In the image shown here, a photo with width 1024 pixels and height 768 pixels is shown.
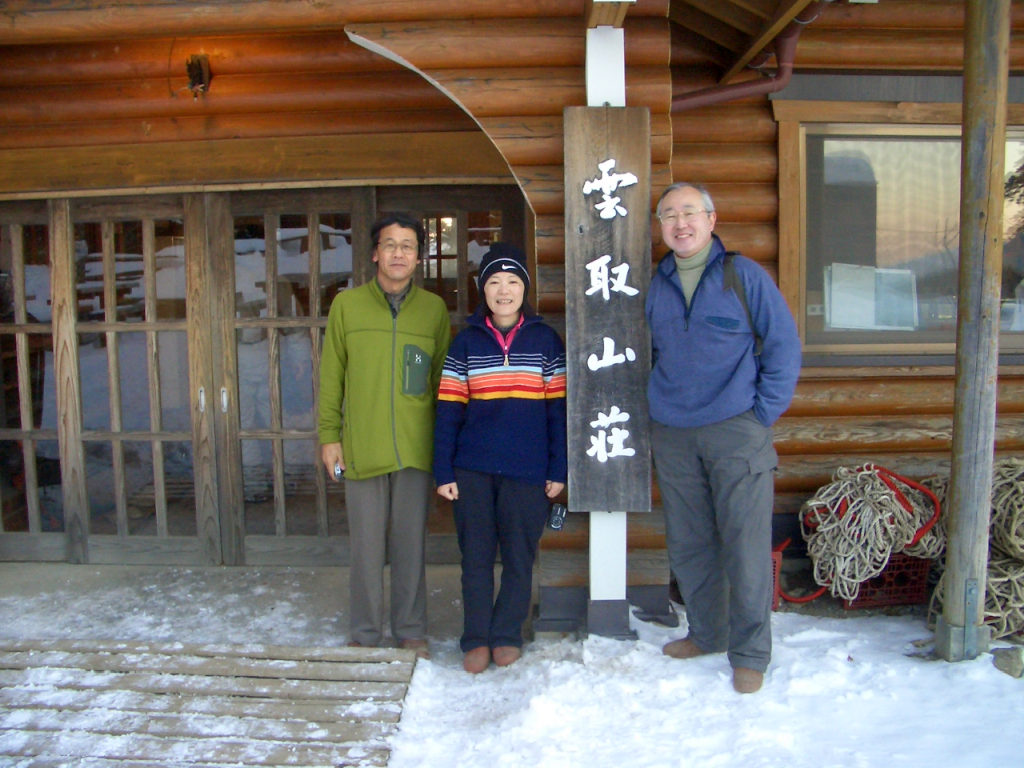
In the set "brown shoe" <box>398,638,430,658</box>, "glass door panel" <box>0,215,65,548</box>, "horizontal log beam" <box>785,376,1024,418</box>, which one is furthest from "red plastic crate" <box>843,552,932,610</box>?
"glass door panel" <box>0,215,65,548</box>

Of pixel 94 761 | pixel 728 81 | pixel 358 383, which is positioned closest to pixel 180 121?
pixel 358 383

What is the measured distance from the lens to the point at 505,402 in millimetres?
2926

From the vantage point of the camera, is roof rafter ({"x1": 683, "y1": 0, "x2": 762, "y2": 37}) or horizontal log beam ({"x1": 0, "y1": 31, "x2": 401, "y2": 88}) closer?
roof rafter ({"x1": 683, "y1": 0, "x2": 762, "y2": 37})

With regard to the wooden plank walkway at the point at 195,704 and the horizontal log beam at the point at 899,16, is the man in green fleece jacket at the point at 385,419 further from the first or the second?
the horizontal log beam at the point at 899,16

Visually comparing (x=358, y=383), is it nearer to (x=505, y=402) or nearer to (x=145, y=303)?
(x=505, y=402)

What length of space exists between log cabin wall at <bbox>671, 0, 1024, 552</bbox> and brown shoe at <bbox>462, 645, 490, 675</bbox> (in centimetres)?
178

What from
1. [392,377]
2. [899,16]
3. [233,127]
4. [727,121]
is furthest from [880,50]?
[233,127]

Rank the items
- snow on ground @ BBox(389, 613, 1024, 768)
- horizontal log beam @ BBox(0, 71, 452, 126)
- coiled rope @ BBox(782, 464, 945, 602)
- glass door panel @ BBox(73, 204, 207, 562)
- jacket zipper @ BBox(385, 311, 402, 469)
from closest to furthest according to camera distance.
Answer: snow on ground @ BBox(389, 613, 1024, 768), jacket zipper @ BBox(385, 311, 402, 469), coiled rope @ BBox(782, 464, 945, 602), horizontal log beam @ BBox(0, 71, 452, 126), glass door panel @ BBox(73, 204, 207, 562)

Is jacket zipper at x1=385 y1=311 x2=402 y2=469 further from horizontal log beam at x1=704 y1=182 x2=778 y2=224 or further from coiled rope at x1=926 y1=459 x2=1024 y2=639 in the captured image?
coiled rope at x1=926 y1=459 x2=1024 y2=639

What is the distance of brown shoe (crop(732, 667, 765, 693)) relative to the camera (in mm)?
2670

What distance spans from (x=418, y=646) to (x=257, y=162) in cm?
245

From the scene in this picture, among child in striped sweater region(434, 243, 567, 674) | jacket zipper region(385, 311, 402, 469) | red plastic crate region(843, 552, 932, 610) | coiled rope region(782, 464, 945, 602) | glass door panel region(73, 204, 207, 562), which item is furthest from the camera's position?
glass door panel region(73, 204, 207, 562)

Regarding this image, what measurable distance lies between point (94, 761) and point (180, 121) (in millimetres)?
2966

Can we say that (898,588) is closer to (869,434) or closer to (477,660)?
(869,434)
